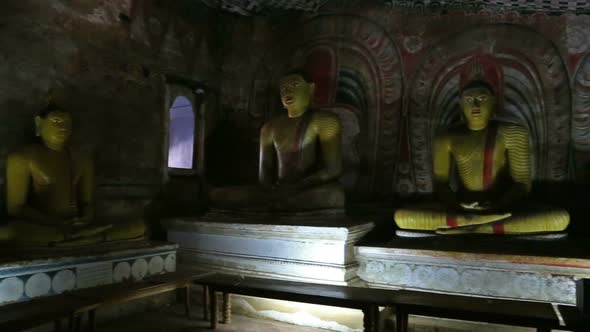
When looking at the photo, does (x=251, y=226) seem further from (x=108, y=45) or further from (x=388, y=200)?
(x=108, y=45)

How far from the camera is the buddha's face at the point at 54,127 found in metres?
4.16

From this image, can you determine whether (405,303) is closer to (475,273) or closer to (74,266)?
(475,273)

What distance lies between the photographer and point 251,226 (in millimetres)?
4391

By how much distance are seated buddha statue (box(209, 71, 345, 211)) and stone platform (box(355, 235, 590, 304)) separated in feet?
2.90

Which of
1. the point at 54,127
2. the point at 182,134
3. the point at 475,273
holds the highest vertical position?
the point at 182,134

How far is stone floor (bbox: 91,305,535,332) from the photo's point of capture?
3.61 m

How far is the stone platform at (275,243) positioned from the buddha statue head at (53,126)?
1.30 metres

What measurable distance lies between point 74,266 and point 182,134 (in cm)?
312

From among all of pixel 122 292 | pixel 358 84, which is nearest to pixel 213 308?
pixel 122 292

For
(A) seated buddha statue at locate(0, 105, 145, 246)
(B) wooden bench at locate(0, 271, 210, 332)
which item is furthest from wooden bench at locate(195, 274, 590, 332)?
(A) seated buddha statue at locate(0, 105, 145, 246)

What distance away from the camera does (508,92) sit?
17.4ft

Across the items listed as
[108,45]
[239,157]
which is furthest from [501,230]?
[108,45]

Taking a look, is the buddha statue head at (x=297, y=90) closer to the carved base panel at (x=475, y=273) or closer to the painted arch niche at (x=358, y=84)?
the painted arch niche at (x=358, y=84)

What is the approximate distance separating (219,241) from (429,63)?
9.90ft
